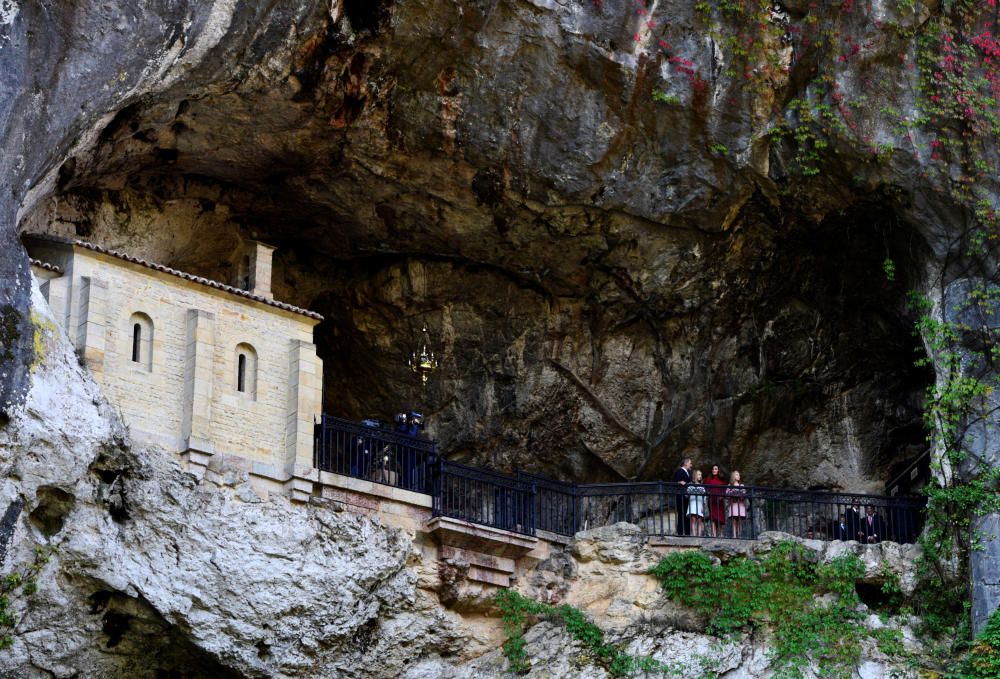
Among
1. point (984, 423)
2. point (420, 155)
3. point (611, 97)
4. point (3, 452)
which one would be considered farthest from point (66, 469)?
point (984, 423)

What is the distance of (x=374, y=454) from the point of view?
69.5 feet

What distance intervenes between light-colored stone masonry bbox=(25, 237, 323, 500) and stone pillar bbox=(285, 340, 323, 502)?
11 mm

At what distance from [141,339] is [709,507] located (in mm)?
6839

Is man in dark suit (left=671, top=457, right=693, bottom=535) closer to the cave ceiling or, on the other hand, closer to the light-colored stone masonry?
the cave ceiling

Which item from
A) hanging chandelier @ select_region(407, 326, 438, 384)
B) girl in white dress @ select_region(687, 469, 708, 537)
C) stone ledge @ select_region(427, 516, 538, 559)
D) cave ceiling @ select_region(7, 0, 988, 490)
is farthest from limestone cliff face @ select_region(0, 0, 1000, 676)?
girl in white dress @ select_region(687, 469, 708, 537)

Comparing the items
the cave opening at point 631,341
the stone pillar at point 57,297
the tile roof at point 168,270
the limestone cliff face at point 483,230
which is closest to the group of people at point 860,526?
the limestone cliff face at point 483,230

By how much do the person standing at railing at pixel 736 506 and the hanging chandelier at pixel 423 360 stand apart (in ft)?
13.4

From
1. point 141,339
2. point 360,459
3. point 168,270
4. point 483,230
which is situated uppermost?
point 483,230

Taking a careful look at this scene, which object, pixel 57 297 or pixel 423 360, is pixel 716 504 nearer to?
pixel 423 360

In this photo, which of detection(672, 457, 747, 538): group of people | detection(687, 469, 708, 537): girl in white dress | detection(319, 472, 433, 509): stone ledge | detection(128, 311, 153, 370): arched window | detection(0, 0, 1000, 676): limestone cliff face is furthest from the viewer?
detection(687, 469, 708, 537): girl in white dress

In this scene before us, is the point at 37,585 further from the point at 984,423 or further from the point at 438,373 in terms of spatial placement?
the point at 984,423

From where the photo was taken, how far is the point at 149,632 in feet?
60.3

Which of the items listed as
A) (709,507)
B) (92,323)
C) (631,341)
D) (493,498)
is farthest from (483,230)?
(92,323)

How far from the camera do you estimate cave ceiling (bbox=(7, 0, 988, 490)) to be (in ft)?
68.5
